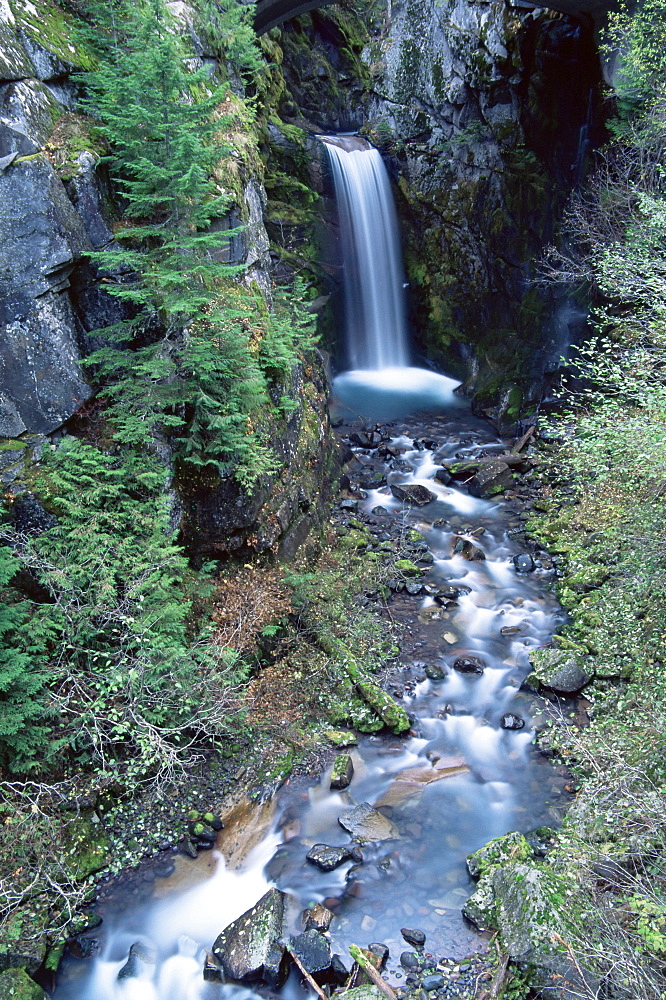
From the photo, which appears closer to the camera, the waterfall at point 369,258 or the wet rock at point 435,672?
the wet rock at point 435,672

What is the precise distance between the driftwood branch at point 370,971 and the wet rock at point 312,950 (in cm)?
25

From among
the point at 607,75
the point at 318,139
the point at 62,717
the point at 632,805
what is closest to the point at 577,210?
the point at 607,75

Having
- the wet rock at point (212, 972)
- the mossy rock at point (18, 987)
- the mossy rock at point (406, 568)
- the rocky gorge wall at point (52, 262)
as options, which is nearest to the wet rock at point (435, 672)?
the mossy rock at point (406, 568)

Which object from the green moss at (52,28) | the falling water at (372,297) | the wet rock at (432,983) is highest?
the green moss at (52,28)

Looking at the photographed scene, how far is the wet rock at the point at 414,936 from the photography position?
579 centimetres

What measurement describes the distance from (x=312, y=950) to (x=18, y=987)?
256cm

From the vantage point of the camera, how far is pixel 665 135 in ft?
35.1

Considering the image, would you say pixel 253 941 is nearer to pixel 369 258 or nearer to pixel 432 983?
pixel 432 983

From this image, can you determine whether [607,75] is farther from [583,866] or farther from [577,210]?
[583,866]

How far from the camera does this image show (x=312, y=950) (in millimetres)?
5703

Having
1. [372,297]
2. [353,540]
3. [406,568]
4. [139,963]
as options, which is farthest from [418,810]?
[372,297]

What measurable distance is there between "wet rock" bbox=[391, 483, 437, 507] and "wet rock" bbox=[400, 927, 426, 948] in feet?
28.2

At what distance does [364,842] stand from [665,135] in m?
12.3

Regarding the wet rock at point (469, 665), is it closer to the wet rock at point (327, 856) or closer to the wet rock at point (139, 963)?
the wet rock at point (327, 856)
